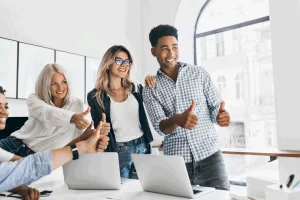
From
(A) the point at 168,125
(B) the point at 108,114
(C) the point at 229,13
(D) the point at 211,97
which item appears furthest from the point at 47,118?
(C) the point at 229,13

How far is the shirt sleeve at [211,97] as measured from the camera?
172cm

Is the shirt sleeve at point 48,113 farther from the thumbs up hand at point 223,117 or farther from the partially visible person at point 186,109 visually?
the thumbs up hand at point 223,117

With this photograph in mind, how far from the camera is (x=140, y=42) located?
420 centimetres

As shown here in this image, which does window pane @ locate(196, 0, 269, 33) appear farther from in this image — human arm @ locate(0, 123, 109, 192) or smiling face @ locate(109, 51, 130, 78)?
human arm @ locate(0, 123, 109, 192)

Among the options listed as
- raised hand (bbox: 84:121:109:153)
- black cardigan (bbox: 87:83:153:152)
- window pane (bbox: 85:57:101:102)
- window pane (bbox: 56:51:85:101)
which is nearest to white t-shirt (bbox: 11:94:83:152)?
black cardigan (bbox: 87:83:153:152)

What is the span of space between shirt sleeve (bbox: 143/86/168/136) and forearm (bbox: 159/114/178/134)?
0.05m

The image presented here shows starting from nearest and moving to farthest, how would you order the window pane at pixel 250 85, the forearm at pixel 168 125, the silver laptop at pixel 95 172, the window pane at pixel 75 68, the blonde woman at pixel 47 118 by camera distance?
the silver laptop at pixel 95 172 → the forearm at pixel 168 125 → the blonde woman at pixel 47 118 → the window pane at pixel 75 68 → the window pane at pixel 250 85

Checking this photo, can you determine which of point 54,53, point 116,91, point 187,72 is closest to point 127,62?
point 116,91

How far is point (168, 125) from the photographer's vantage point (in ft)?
5.22

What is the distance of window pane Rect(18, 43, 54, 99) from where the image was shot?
2.83 m

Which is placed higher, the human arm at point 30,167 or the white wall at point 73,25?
the white wall at point 73,25

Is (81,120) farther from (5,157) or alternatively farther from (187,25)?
(187,25)

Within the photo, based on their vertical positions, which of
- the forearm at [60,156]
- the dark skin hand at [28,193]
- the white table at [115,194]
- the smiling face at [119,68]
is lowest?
the white table at [115,194]

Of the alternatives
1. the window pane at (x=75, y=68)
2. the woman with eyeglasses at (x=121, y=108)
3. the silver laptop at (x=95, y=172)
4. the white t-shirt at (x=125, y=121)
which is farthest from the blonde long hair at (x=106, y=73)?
the window pane at (x=75, y=68)
